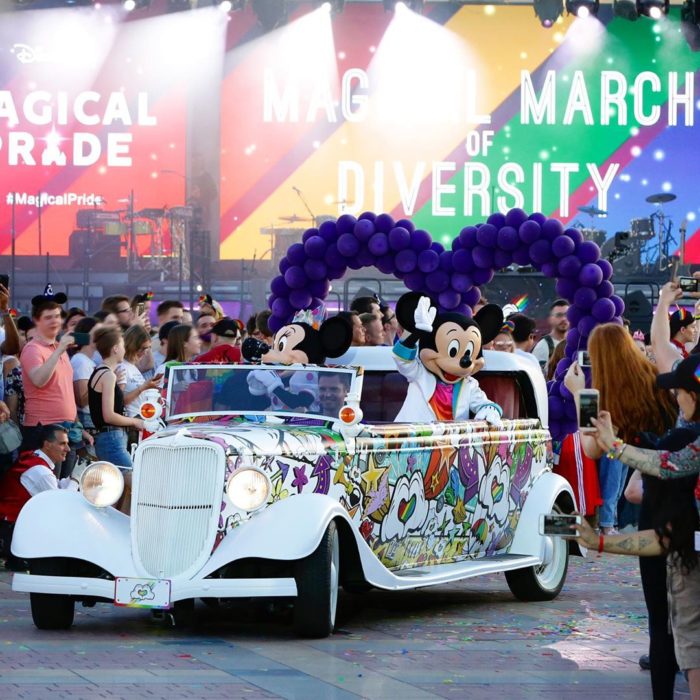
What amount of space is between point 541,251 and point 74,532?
4.99 m

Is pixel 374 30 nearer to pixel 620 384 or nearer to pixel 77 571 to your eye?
pixel 77 571

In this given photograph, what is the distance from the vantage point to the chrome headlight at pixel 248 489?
28.7ft

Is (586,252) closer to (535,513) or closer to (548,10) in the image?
(535,513)

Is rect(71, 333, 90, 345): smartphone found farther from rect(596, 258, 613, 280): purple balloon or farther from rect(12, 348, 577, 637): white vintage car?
rect(596, 258, 613, 280): purple balloon

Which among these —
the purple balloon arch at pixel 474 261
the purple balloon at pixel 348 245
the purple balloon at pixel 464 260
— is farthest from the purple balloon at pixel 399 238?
the purple balloon at pixel 464 260

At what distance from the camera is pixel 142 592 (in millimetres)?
8641

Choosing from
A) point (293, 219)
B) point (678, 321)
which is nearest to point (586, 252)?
point (678, 321)

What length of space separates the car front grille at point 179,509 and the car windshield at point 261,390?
923 millimetres

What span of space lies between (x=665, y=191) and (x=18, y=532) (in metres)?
17.7

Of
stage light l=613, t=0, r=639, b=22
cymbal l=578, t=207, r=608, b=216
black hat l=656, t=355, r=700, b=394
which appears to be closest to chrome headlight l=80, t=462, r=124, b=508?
black hat l=656, t=355, r=700, b=394

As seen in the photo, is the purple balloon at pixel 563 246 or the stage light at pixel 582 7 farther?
the stage light at pixel 582 7

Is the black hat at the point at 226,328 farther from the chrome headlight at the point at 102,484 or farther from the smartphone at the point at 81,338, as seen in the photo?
the chrome headlight at the point at 102,484

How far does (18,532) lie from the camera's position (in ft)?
30.1

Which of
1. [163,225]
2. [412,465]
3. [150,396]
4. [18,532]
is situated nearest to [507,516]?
[412,465]
